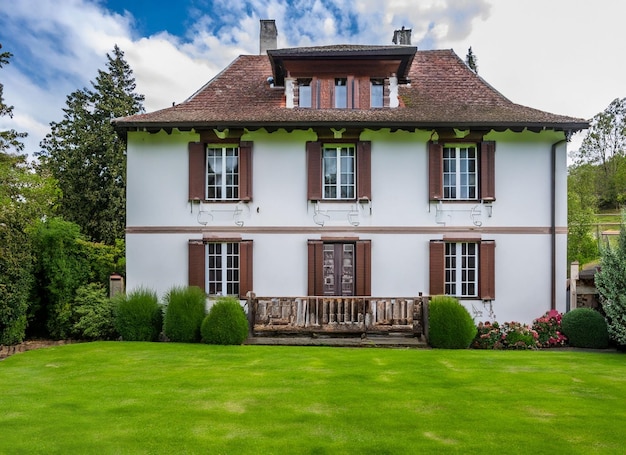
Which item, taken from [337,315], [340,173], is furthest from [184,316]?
[340,173]

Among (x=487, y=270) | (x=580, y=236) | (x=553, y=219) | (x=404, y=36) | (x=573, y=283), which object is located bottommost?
(x=573, y=283)

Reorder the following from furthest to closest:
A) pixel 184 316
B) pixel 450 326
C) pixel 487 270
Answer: pixel 487 270 < pixel 184 316 < pixel 450 326

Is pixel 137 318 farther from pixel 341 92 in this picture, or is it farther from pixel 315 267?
pixel 341 92

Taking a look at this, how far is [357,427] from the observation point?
5.44 metres

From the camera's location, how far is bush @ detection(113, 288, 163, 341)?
37.6ft

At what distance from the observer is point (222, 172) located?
12.9 metres

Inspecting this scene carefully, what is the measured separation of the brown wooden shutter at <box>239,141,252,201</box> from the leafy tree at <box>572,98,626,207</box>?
38.2m

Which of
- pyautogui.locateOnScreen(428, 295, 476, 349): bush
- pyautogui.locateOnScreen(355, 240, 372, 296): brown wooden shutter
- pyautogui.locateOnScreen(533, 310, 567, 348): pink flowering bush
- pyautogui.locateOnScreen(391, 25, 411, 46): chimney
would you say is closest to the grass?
pyautogui.locateOnScreen(428, 295, 476, 349): bush

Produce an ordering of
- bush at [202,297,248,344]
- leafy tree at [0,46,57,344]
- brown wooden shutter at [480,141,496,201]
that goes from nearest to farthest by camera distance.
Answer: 1. bush at [202,297,248,344]
2. leafy tree at [0,46,57,344]
3. brown wooden shutter at [480,141,496,201]

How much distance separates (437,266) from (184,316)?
24.3 ft

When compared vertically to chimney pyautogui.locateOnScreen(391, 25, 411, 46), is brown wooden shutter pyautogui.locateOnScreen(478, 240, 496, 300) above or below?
below

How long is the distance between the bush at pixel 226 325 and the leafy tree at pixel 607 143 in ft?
131

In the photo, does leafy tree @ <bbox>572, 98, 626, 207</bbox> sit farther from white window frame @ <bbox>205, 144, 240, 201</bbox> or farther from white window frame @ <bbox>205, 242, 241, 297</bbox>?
white window frame @ <bbox>205, 242, 241, 297</bbox>

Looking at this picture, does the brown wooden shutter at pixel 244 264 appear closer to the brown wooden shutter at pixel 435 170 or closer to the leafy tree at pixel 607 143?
the brown wooden shutter at pixel 435 170
